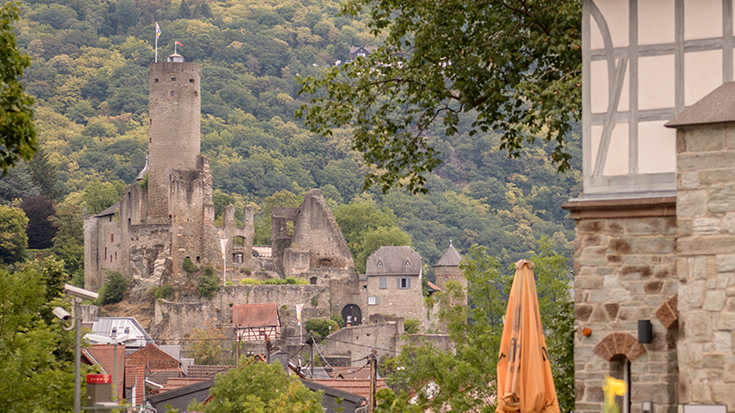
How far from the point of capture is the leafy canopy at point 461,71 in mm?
14023

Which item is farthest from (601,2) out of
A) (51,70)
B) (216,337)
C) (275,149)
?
(51,70)

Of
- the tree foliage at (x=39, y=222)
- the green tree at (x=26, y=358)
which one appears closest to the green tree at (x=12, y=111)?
the green tree at (x=26, y=358)

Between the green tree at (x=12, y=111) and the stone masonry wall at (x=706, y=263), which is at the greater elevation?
the green tree at (x=12, y=111)

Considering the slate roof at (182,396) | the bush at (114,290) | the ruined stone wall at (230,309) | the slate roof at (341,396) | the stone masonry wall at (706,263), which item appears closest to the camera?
the stone masonry wall at (706,263)

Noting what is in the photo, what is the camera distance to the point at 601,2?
451 inches

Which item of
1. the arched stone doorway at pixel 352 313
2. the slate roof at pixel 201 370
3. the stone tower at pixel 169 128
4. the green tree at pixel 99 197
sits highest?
the stone tower at pixel 169 128

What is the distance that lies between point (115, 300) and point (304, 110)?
54.6 m

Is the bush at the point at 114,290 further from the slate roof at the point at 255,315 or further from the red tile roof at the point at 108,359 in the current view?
the red tile roof at the point at 108,359

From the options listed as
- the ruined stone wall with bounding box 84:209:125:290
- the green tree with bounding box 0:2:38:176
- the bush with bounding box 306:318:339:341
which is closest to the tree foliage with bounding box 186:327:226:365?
the bush with bounding box 306:318:339:341

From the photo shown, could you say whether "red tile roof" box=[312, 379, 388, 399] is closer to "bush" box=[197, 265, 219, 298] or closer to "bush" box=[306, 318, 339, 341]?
"bush" box=[306, 318, 339, 341]

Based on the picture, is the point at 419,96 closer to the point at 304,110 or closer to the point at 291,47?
the point at 304,110

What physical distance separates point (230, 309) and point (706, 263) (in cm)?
5978

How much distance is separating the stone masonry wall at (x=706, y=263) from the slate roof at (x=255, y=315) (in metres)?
57.4

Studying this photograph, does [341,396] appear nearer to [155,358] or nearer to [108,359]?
[108,359]
